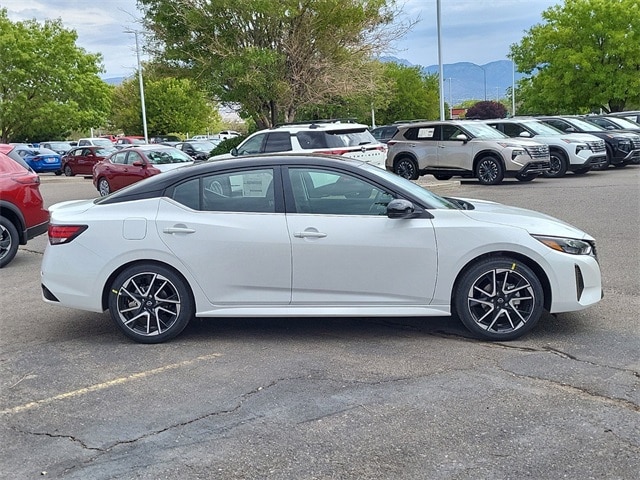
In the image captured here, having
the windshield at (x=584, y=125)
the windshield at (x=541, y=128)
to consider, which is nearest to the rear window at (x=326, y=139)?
the windshield at (x=541, y=128)

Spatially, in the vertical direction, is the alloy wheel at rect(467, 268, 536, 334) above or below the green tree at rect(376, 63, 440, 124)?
below

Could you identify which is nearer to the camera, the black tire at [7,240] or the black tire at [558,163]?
the black tire at [7,240]

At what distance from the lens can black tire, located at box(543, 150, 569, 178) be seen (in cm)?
1886

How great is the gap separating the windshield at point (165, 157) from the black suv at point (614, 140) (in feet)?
35.6

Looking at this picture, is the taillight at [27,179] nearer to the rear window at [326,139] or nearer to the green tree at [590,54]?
the rear window at [326,139]

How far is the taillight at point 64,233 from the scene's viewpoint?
5.73 metres

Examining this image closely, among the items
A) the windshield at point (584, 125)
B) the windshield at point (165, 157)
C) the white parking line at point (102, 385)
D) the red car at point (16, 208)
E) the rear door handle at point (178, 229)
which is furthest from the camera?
the windshield at point (584, 125)

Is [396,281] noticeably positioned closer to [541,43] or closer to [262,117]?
[262,117]

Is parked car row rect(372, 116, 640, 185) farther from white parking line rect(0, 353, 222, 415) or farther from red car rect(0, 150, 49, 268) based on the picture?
white parking line rect(0, 353, 222, 415)

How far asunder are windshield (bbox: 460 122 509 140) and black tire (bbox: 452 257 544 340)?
12.9 meters

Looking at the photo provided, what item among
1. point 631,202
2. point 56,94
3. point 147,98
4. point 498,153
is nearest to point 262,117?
point 498,153

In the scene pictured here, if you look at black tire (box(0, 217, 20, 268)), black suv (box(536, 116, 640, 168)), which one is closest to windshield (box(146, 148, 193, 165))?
black tire (box(0, 217, 20, 268))

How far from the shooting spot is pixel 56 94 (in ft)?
144

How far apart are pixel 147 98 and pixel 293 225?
2326 inches
